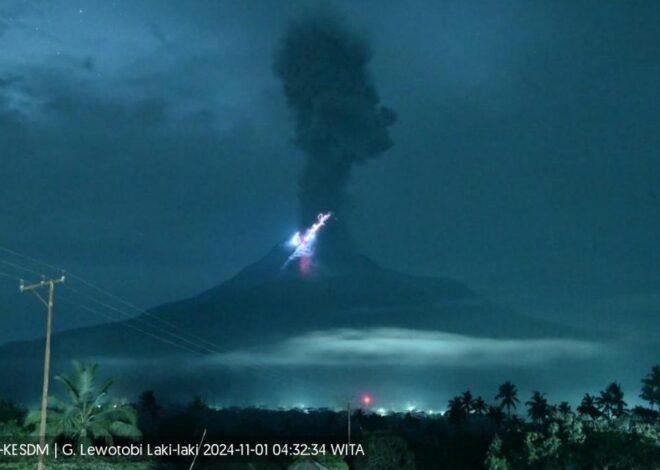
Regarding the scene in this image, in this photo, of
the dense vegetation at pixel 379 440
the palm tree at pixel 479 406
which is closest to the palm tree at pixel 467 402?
the palm tree at pixel 479 406

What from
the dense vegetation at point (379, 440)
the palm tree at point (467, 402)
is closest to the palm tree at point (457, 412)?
the palm tree at point (467, 402)

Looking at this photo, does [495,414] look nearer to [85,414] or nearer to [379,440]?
[379,440]

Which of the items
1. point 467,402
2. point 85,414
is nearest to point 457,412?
point 467,402

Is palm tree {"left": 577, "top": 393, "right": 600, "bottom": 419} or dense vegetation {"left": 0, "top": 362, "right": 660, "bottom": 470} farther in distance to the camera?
palm tree {"left": 577, "top": 393, "right": 600, "bottom": 419}

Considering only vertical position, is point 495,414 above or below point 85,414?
below

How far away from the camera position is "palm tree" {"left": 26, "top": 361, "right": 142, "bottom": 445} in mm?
49125

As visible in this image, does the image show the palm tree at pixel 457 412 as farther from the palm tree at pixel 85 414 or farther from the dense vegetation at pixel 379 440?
the palm tree at pixel 85 414

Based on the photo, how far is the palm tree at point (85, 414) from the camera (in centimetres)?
4912

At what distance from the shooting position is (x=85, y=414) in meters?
49.8

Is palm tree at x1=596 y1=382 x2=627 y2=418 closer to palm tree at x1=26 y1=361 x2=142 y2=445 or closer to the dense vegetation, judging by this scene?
the dense vegetation

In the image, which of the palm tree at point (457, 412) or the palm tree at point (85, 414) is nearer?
the palm tree at point (85, 414)

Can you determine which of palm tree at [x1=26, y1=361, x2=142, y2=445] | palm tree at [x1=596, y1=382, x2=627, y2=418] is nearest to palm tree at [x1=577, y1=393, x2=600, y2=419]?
palm tree at [x1=596, y1=382, x2=627, y2=418]

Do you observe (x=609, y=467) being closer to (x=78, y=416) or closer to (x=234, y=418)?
(x=78, y=416)

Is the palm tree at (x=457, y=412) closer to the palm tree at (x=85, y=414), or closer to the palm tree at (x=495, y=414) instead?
the palm tree at (x=495, y=414)
